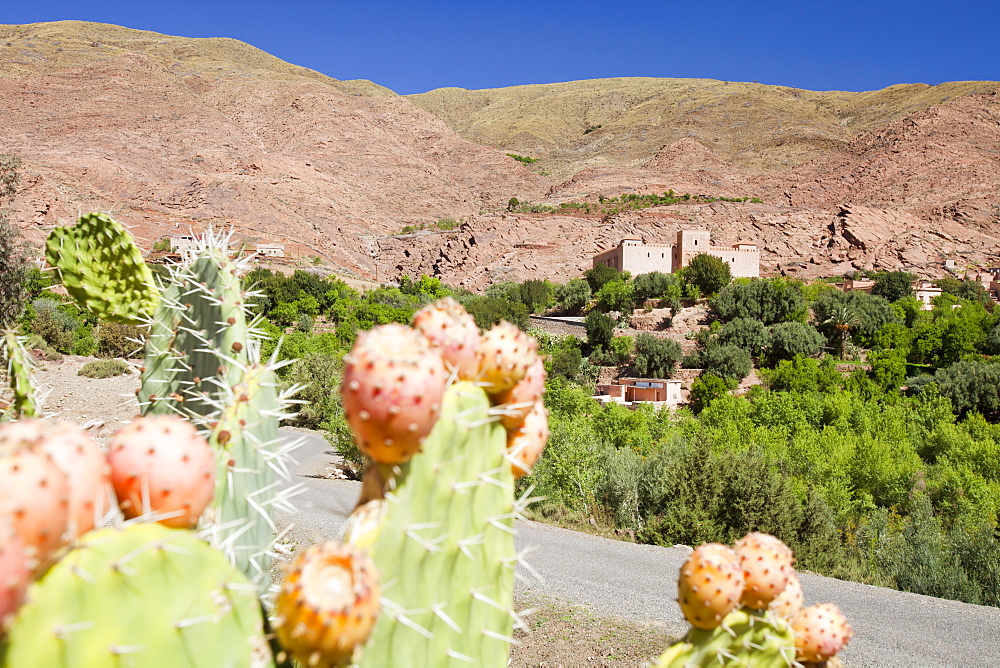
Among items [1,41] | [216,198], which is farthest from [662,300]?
[1,41]

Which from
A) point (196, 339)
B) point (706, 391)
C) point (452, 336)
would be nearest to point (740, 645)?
point (452, 336)

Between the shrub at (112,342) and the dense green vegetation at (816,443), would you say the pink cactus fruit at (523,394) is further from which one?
the shrub at (112,342)

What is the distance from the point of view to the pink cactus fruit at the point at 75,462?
833mm

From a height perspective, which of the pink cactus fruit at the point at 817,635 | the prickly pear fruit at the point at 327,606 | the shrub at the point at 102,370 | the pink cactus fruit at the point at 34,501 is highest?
the pink cactus fruit at the point at 34,501

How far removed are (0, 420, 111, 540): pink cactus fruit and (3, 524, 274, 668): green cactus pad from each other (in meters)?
0.03

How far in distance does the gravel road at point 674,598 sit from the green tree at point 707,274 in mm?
32210

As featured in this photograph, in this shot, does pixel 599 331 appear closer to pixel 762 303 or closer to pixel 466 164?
pixel 762 303

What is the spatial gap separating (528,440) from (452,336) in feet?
1.24

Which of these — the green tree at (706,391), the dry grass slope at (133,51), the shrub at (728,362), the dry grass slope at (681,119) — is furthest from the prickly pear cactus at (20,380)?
the dry grass slope at (133,51)

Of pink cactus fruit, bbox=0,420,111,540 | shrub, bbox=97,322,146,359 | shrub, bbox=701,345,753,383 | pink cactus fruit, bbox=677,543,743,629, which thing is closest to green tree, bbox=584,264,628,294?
shrub, bbox=701,345,753,383

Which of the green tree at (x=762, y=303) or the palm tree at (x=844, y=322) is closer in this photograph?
the palm tree at (x=844, y=322)

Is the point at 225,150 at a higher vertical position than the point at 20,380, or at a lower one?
higher

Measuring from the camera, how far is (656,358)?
28844mm

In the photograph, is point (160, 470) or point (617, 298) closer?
point (160, 470)
